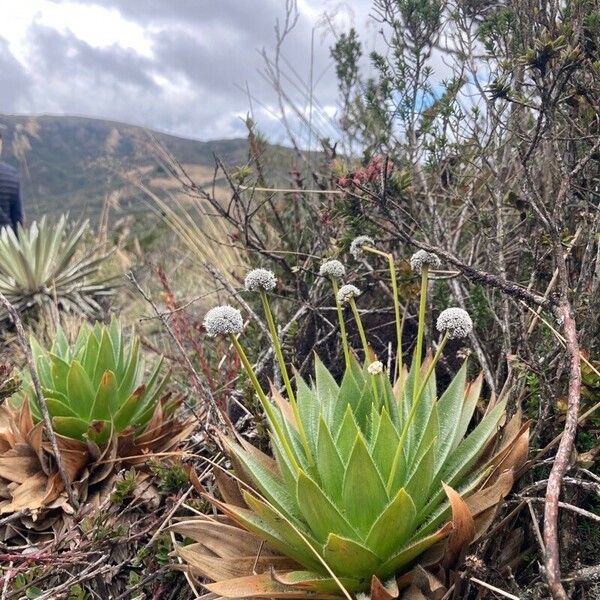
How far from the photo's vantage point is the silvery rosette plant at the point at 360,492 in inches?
66.1

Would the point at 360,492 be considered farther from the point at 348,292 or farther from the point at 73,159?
the point at 73,159

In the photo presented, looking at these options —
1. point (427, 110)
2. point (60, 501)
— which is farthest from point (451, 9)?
point (60, 501)

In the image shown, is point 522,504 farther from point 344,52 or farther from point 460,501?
point 344,52

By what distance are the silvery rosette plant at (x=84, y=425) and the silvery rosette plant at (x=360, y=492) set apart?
797 millimetres

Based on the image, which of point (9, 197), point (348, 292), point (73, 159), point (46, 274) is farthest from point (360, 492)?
point (73, 159)

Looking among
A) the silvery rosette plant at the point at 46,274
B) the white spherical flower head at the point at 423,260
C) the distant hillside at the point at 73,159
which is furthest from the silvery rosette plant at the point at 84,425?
the distant hillside at the point at 73,159

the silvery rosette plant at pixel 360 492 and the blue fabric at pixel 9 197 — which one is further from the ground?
the blue fabric at pixel 9 197

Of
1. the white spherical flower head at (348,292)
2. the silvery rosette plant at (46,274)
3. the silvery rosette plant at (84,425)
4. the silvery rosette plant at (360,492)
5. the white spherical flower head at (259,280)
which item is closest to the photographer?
the silvery rosette plant at (360,492)

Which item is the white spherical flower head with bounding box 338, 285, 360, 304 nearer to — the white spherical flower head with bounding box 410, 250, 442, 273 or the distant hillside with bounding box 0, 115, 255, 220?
the white spherical flower head with bounding box 410, 250, 442, 273

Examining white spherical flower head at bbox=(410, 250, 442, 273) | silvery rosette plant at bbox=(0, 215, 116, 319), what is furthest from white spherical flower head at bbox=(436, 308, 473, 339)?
silvery rosette plant at bbox=(0, 215, 116, 319)

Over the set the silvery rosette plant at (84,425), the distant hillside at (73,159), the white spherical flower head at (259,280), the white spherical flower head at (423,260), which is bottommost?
the silvery rosette plant at (84,425)

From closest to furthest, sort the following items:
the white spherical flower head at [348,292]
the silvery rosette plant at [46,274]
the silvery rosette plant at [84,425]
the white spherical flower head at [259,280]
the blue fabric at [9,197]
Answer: the white spherical flower head at [259,280], the white spherical flower head at [348,292], the silvery rosette plant at [84,425], the silvery rosette plant at [46,274], the blue fabric at [9,197]

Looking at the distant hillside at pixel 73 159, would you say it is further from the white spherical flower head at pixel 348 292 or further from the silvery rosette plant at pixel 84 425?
the white spherical flower head at pixel 348 292

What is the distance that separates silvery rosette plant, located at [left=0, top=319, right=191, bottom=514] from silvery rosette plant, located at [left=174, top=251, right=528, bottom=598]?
797 mm
